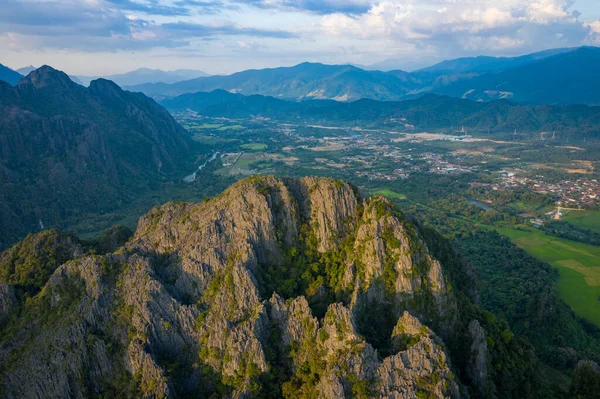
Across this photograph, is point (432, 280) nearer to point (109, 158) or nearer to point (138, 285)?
point (138, 285)

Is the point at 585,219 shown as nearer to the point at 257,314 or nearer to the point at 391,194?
the point at 391,194

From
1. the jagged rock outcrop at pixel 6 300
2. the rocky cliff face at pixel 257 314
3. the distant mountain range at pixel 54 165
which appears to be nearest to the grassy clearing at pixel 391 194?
the distant mountain range at pixel 54 165

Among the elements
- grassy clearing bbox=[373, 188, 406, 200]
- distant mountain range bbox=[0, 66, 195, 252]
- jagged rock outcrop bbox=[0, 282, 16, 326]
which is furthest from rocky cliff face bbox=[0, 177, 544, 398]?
grassy clearing bbox=[373, 188, 406, 200]

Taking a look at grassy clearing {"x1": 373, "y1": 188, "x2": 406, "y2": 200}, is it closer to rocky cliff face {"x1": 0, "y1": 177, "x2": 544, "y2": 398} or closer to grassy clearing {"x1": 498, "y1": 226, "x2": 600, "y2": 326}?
grassy clearing {"x1": 498, "y1": 226, "x2": 600, "y2": 326}

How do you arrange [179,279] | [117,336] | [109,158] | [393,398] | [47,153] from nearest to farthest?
[393,398] < [117,336] < [179,279] < [47,153] < [109,158]

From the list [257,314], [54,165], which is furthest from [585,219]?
[54,165]

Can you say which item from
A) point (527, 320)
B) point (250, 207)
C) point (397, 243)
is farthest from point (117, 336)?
point (527, 320)
